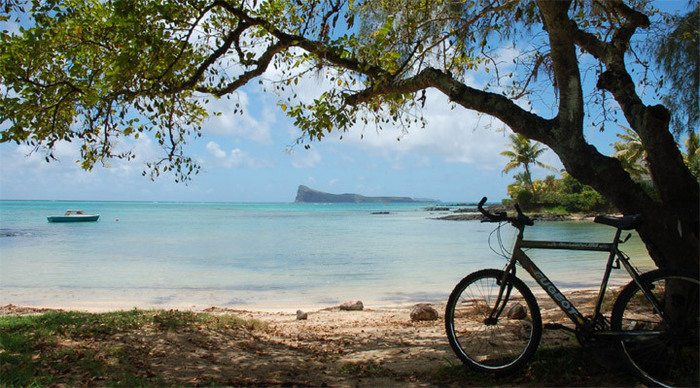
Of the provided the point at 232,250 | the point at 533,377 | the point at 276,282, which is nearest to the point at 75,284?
the point at 276,282

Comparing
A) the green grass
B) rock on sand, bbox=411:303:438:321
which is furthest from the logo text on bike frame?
rock on sand, bbox=411:303:438:321

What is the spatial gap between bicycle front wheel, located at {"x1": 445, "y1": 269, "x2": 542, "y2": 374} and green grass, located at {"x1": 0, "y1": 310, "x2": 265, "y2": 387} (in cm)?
258

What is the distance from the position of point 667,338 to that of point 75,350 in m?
5.11

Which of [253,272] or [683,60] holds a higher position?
[683,60]

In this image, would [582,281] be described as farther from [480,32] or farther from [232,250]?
[232,250]

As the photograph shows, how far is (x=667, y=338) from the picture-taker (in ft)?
12.7

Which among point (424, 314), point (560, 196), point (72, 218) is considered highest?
point (560, 196)

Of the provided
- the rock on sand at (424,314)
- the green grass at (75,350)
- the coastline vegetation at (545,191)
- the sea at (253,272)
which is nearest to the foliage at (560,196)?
the coastline vegetation at (545,191)

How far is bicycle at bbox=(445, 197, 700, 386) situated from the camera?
12.8 feet

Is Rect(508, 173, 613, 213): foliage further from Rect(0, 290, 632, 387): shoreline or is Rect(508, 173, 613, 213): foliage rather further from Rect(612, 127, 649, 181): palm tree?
Rect(0, 290, 632, 387): shoreline

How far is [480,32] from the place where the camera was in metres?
7.70

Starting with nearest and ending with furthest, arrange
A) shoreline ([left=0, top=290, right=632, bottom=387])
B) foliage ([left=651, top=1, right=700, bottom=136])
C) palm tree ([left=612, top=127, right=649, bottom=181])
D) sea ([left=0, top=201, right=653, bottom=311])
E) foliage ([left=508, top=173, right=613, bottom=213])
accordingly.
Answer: shoreline ([left=0, top=290, right=632, bottom=387]), foliage ([left=651, top=1, right=700, bottom=136]), sea ([left=0, top=201, right=653, bottom=311]), palm tree ([left=612, top=127, right=649, bottom=181]), foliage ([left=508, top=173, right=613, bottom=213])

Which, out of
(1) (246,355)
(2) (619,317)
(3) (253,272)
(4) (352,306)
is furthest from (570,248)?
(3) (253,272)

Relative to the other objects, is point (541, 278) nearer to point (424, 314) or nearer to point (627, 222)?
point (627, 222)
